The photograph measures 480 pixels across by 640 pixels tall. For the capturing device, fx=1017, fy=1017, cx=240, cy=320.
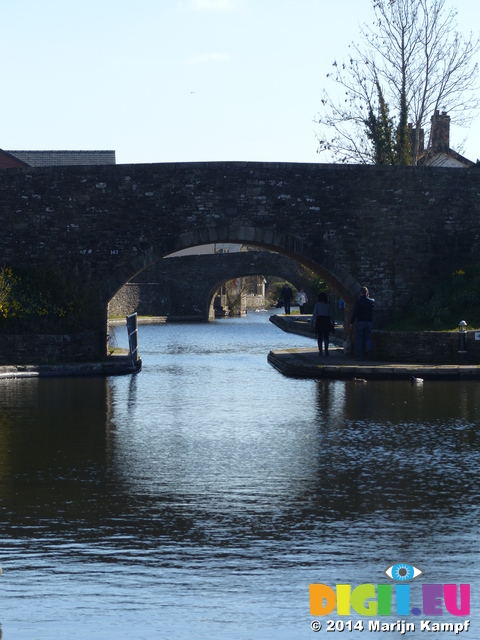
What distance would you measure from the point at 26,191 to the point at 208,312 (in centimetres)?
3825

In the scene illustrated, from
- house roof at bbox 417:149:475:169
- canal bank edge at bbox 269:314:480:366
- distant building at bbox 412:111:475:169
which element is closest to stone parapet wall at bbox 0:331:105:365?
canal bank edge at bbox 269:314:480:366

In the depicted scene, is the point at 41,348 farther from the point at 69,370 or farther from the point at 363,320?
the point at 363,320

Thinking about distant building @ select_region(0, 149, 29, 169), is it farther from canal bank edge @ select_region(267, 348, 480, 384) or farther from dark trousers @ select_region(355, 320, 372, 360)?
canal bank edge @ select_region(267, 348, 480, 384)

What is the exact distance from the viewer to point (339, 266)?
23.9 metres

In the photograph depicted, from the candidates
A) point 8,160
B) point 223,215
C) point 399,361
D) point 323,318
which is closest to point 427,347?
point 399,361

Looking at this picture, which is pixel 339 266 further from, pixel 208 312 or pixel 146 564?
pixel 208 312

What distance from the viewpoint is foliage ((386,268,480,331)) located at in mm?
22562

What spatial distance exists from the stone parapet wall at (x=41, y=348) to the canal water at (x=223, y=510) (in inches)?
228

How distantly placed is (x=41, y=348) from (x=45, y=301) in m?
1.49

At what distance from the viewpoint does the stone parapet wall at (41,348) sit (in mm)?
21250

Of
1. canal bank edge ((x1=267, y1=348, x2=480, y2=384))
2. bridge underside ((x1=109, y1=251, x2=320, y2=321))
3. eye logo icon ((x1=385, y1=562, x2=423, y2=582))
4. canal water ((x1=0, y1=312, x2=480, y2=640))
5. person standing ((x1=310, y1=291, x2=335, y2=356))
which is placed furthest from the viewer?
bridge underside ((x1=109, y1=251, x2=320, y2=321))

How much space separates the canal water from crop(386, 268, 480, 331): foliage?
7.17 meters

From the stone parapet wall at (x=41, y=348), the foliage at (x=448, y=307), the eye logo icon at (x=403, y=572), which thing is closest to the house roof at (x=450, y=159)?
the foliage at (x=448, y=307)

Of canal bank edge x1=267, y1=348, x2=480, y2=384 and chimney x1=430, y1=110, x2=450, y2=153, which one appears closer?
canal bank edge x1=267, y1=348, x2=480, y2=384
